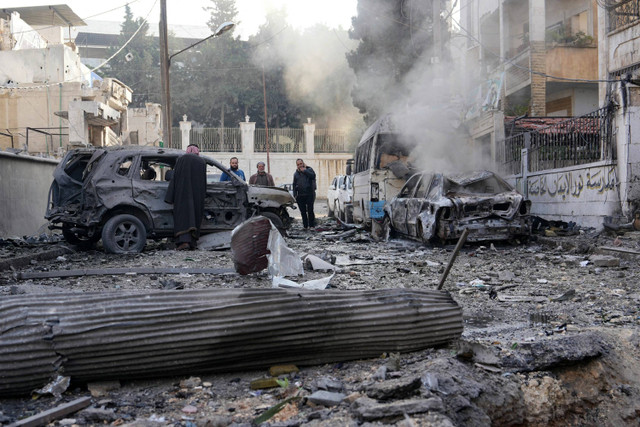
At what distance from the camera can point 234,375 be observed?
9.84ft

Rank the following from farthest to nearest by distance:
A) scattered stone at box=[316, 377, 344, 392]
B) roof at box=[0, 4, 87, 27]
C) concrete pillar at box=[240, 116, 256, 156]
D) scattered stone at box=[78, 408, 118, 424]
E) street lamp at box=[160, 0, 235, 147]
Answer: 1. concrete pillar at box=[240, 116, 256, 156]
2. roof at box=[0, 4, 87, 27]
3. street lamp at box=[160, 0, 235, 147]
4. scattered stone at box=[316, 377, 344, 392]
5. scattered stone at box=[78, 408, 118, 424]

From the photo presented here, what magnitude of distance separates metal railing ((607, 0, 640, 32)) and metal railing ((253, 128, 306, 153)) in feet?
72.4

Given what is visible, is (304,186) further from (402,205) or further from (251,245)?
(251,245)

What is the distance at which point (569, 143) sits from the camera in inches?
477

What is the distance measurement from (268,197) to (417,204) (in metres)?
2.76

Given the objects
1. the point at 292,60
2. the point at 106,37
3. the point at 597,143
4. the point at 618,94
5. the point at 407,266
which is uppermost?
the point at 106,37

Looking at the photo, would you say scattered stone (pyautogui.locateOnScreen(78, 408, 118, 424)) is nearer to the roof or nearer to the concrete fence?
the concrete fence

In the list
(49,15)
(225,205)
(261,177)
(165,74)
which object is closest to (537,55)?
(261,177)

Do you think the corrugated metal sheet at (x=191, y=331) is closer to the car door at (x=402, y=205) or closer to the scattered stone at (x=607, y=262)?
the scattered stone at (x=607, y=262)

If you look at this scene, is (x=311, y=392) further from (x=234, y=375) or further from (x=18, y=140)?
(x=18, y=140)

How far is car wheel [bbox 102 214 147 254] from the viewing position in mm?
8562

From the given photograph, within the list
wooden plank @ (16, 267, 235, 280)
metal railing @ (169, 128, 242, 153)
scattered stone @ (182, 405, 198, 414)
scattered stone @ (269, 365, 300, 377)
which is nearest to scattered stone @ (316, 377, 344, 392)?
scattered stone @ (269, 365, 300, 377)

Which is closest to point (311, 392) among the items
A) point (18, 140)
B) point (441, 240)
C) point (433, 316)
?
point (433, 316)

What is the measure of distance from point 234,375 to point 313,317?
0.52 m
